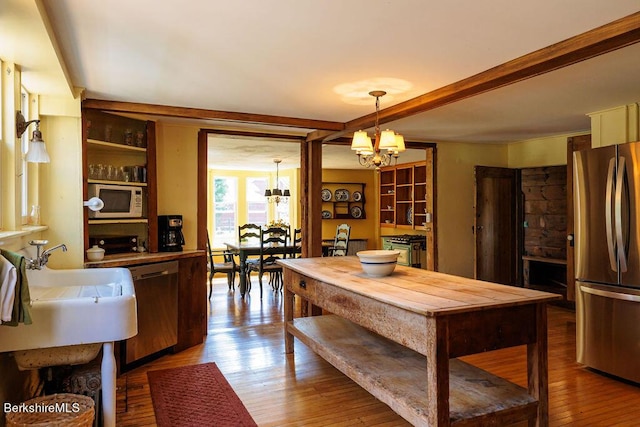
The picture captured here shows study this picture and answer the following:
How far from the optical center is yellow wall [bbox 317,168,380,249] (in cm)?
913

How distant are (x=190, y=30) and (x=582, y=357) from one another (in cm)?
366

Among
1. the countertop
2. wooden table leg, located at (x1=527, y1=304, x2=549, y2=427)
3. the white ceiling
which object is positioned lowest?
wooden table leg, located at (x1=527, y1=304, x2=549, y2=427)

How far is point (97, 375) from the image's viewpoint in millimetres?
2484

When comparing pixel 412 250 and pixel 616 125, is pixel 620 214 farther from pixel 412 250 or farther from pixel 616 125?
pixel 412 250

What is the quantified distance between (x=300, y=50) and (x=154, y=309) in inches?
97.1

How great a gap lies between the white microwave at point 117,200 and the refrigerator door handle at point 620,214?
386cm

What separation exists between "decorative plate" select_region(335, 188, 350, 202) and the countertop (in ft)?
16.8

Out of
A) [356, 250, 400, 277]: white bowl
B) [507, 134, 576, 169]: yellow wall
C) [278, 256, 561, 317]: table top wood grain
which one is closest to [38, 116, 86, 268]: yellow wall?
[278, 256, 561, 317]: table top wood grain

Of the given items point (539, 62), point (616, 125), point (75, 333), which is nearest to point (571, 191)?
point (616, 125)

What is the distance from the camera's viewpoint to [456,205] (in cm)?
602

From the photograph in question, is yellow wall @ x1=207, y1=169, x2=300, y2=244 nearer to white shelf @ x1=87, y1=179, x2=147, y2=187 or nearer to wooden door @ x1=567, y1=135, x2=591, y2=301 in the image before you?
white shelf @ x1=87, y1=179, x2=147, y2=187

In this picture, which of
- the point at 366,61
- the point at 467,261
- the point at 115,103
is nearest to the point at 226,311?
the point at 115,103

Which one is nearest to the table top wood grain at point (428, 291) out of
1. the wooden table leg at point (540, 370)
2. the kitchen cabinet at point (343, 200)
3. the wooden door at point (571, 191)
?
the wooden table leg at point (540, 370)

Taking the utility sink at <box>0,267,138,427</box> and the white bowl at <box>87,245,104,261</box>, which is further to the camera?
the white bowl at <box>87,245,104,261</box>
